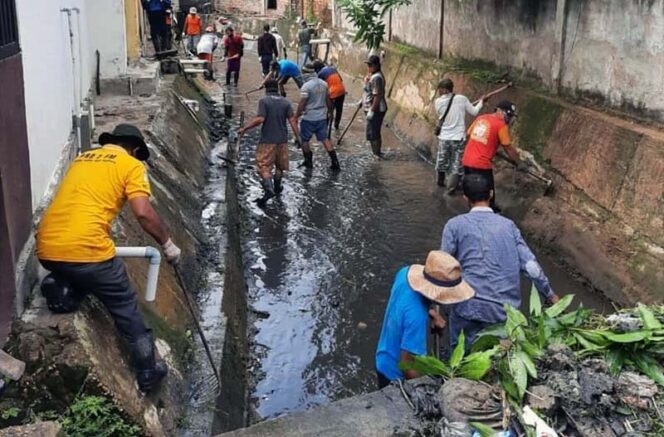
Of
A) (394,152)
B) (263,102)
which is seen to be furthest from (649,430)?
(394,152)

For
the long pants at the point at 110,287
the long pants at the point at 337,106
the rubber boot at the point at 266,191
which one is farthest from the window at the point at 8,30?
the long pants at the point at 337,106

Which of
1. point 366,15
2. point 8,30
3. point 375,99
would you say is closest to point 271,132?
point 375,99

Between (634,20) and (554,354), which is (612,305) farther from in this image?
(554,354)

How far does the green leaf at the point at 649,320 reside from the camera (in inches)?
159

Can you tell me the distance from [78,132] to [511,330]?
4.95 metres

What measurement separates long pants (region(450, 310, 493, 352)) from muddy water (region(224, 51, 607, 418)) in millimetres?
1310

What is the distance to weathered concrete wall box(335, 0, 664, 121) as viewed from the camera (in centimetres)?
773

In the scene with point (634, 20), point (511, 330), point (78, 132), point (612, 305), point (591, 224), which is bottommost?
point (612, 305)

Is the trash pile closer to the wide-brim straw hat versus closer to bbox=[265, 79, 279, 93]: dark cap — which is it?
the wide-brim straw hat

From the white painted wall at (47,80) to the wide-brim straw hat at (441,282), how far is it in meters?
2.67

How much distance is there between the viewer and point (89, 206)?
167 inches

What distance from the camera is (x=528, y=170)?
9820mm

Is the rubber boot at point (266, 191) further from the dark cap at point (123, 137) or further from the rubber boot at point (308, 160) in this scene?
the dark cap at point (123, 137)


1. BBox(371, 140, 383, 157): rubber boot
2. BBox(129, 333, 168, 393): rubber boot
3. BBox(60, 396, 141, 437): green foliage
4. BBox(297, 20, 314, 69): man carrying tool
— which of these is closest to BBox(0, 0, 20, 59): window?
BBox(129, 333, 168, 393): rubber boot
